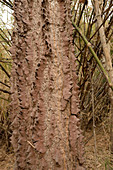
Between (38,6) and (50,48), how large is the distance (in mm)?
238

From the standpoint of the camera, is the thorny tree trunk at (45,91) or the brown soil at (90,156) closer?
the thorny tree trunk at (45,91)

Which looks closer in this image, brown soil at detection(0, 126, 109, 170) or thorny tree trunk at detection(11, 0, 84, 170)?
thorny tree trunk at detection(11, 0, 84, 170)

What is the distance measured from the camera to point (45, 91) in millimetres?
638

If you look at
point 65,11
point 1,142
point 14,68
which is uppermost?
point 65,11

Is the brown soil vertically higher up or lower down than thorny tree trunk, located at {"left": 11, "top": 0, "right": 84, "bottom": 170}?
lower down

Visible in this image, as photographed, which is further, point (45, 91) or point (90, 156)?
point (90, 156)

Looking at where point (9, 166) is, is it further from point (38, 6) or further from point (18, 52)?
point (38, 6)

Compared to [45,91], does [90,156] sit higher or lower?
lower

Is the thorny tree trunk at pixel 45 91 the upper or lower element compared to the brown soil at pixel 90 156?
upper

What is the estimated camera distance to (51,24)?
0.69m

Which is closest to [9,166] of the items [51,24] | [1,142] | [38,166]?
[1,142]

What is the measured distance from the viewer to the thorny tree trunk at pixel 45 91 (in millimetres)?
605

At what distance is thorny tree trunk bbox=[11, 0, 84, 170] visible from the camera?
23.8 inches

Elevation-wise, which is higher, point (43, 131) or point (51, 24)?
point (51, 24)
